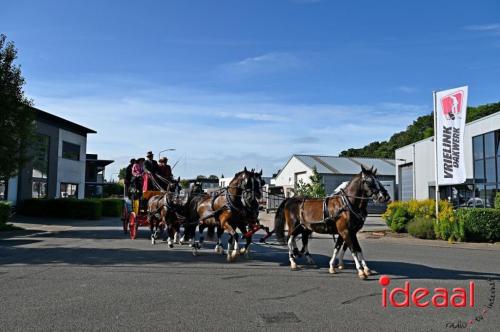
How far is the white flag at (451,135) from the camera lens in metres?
17.9

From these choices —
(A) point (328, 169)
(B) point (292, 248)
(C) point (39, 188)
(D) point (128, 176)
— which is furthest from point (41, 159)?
(A) point (328, 169)

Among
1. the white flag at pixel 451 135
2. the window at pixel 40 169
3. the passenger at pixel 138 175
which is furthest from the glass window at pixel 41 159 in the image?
the white flag at pixel 451 135

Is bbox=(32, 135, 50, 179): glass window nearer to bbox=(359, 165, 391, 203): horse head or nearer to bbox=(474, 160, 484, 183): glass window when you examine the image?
bbox=(359, 165, 391, 203): horse head

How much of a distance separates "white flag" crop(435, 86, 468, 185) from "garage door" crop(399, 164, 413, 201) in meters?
20.2

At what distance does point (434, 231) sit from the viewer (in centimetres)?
1736

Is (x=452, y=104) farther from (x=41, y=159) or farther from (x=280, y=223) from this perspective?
(x=41, y=159)

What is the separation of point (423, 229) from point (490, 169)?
468 inches

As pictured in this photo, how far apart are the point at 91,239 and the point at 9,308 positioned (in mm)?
10306

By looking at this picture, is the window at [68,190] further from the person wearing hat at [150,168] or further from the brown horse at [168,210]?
the brown horse at [168,210]

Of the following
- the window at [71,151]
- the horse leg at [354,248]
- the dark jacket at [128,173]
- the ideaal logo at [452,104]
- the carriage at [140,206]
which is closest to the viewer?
the horse leg at [354,248]

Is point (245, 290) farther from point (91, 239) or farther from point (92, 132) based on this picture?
point (92, 132)

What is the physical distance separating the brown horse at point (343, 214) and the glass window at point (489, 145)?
68.2 ft

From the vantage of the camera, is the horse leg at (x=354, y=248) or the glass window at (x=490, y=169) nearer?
the horse leg at (x=354, y=248)

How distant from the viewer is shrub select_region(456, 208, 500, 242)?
628 inches
